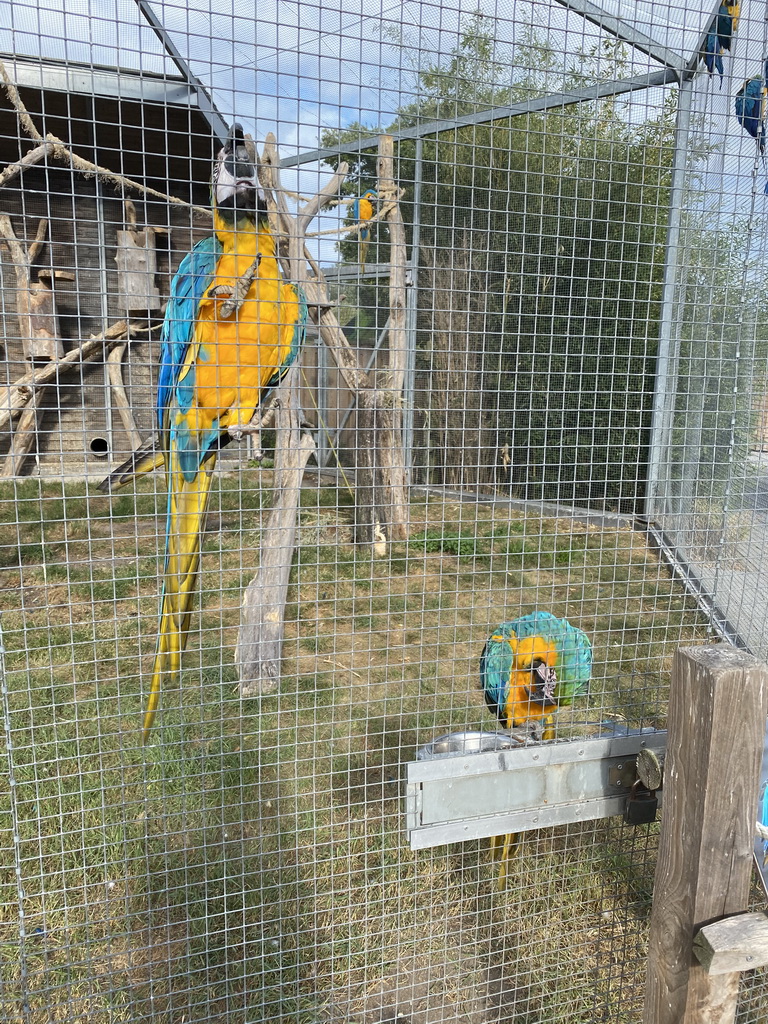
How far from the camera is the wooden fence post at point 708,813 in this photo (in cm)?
95

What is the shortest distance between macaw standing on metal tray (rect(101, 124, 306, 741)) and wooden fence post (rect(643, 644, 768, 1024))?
38.6 inches

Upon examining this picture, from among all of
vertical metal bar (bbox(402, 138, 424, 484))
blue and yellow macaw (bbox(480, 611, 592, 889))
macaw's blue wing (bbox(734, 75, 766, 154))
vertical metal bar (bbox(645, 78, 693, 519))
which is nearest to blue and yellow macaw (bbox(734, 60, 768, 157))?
macaw's blue wing (bbox(734, 75, 766, 154))

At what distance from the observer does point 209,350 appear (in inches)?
61.8

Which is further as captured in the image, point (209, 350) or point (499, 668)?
point (499, 668)

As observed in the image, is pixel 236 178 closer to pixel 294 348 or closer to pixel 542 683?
pixel 294 348

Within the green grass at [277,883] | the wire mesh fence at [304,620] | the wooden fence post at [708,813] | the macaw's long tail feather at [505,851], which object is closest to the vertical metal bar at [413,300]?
the wire mesh fence at [304,620]

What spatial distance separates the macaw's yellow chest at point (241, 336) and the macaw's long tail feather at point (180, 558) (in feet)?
0.59

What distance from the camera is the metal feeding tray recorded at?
131 cm

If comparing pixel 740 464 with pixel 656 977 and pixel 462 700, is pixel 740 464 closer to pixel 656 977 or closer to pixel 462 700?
pixel 462 700

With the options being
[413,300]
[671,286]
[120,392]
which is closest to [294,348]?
[413,300]

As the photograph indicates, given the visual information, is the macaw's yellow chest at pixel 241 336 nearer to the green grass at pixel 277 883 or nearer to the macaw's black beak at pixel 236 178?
the macaw's black beak at pixel 236 178

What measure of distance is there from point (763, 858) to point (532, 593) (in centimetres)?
231

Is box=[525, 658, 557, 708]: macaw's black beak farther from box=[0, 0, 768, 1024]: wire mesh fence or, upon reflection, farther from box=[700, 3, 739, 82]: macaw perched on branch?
box=[700, 3, 739, 82]: macaw perched on branch

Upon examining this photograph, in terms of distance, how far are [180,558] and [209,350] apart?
18.7 inches
